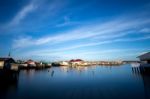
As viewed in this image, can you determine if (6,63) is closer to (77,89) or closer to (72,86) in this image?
(72,86)

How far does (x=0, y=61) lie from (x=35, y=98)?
22.8m

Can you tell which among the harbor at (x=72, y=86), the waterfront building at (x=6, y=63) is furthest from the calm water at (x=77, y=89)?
the waterfront building at (x=6, y=63)

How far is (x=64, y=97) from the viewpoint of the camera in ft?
69.9

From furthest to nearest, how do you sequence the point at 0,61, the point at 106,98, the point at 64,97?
1. the point at 0,61
2. the point at 64,97
3. the point at 106,98

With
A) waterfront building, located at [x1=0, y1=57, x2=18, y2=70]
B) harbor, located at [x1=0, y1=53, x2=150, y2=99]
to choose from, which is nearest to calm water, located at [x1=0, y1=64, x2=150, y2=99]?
harbor, located at [x1=0, y1=53, x2=150, y2=99]

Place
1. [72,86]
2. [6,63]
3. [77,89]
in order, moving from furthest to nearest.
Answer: [6,63]
[72,86]
[77,89]

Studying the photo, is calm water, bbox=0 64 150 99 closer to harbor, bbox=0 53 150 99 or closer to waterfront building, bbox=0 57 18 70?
harbor, bbox=0 53 150 99

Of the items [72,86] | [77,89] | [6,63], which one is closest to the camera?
[77,89]

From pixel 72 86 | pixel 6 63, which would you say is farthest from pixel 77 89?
pixel 6 63

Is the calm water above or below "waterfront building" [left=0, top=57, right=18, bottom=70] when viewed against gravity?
below

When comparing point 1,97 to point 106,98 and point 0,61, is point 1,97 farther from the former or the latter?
point 0,61

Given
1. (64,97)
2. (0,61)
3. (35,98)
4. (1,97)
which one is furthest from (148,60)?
(0,61)

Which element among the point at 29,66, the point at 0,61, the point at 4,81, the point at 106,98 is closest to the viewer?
the point at 106,98

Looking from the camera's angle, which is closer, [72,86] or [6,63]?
[72,86]
